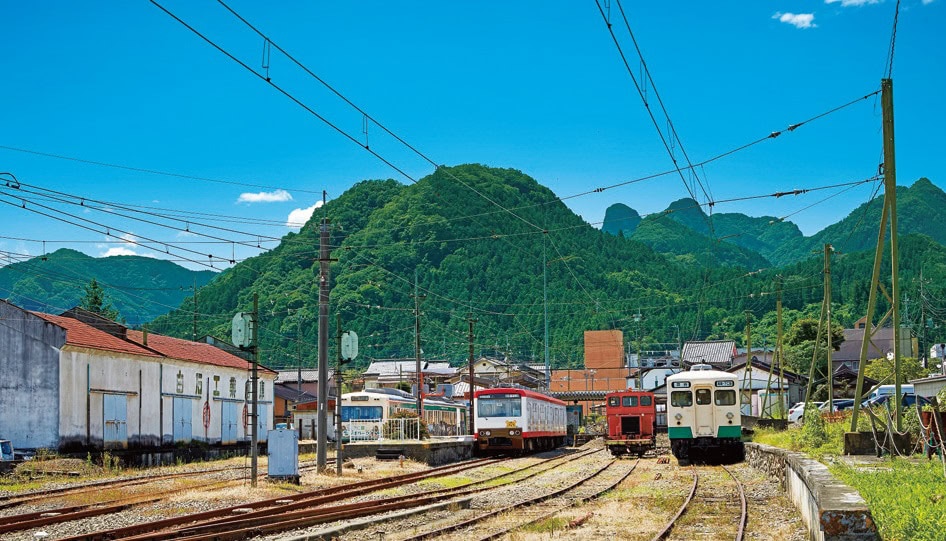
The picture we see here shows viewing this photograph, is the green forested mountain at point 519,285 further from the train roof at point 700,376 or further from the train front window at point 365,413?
the train roof at point 700,376

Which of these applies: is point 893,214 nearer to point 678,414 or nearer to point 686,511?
point 686,511

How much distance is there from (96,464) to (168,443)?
7025mm

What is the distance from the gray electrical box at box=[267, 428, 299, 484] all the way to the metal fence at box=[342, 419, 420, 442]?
15478mm

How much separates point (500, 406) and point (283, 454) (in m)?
16.5

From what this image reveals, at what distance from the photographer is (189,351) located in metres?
42.1

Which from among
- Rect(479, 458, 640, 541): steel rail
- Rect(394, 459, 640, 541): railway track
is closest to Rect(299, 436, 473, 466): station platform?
Rect(479, 458, 640, 541): steel rail

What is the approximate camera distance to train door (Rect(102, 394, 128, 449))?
33.7 m

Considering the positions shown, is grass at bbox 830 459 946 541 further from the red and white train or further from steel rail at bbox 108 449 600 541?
the red and white train

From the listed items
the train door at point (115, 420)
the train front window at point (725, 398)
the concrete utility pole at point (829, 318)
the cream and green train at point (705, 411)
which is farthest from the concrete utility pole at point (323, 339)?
the concrete utility pole at point (829, 318)

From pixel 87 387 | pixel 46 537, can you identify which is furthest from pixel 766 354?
pixel 46 537

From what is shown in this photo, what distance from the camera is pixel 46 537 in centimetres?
1335

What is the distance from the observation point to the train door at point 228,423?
42.5 m

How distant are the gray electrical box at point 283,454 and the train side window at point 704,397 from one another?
544 inches

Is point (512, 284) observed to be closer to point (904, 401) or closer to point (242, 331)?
point (904, 401)
